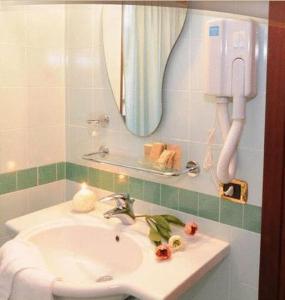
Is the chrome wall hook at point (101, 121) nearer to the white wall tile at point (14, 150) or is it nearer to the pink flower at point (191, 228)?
the white wall tile at point (14, 150)

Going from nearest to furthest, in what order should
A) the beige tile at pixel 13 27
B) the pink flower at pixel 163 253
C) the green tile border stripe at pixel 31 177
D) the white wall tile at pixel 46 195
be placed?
the pink flower at pixel 163 253, the beige tile at pixel 13 27, the green tile border stripe at pixel 31 177, the white wall tile at pixel 46 195

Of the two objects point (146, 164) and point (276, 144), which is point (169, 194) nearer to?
point (146, 164)

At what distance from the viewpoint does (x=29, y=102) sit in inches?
61.2

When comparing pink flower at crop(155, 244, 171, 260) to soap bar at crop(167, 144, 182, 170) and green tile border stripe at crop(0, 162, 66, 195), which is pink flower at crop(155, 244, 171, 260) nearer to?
soap bar at crop(167, 144, 182, 170)

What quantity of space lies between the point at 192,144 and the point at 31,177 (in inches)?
31.2

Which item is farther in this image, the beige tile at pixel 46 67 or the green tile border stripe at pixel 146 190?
the beige tile at pixel 46 67

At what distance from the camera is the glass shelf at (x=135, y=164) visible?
126 cm

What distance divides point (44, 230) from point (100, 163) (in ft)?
1.28

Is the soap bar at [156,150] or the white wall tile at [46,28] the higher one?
the white wall tile at [46,28]

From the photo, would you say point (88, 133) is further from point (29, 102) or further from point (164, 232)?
point (164, 232)

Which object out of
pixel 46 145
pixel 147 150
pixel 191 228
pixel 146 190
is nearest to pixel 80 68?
pixel 46 145

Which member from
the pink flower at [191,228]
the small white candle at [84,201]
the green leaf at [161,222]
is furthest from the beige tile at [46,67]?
the pink flower at [191,228]

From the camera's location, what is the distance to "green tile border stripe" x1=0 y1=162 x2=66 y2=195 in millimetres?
1520

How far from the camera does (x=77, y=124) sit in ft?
5.44
